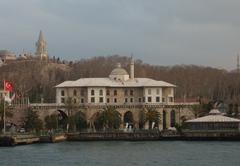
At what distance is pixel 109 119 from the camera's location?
109 m

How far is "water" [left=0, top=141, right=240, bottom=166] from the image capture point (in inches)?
2434

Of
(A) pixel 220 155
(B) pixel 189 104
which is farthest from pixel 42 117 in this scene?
(A) pixel 220 155

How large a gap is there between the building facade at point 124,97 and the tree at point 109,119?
5925mm

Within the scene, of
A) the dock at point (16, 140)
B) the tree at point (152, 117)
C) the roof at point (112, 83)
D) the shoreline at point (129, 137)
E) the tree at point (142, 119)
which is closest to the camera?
the dock at point (16, 140)

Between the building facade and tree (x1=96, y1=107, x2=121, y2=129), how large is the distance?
233 inches

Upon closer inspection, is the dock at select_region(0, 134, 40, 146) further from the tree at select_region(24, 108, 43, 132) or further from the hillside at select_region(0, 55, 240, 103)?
the hillside at select_region(0, 55, 240, 103)

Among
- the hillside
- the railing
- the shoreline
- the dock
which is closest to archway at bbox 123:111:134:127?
the railing

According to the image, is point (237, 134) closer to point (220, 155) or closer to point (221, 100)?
point (220, 155)

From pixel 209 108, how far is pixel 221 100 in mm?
26888

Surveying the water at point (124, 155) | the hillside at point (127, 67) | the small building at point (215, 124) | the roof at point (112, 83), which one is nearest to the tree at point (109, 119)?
the roof at point (112, 83)

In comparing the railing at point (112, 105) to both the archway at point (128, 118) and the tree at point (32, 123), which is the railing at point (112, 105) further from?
the tree at point (32, 123)

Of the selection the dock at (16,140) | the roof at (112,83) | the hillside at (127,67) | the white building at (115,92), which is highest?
the hillside at (127,67)

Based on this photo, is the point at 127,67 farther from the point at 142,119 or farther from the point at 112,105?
the point at 142,119

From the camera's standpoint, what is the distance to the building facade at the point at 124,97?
389 feet
